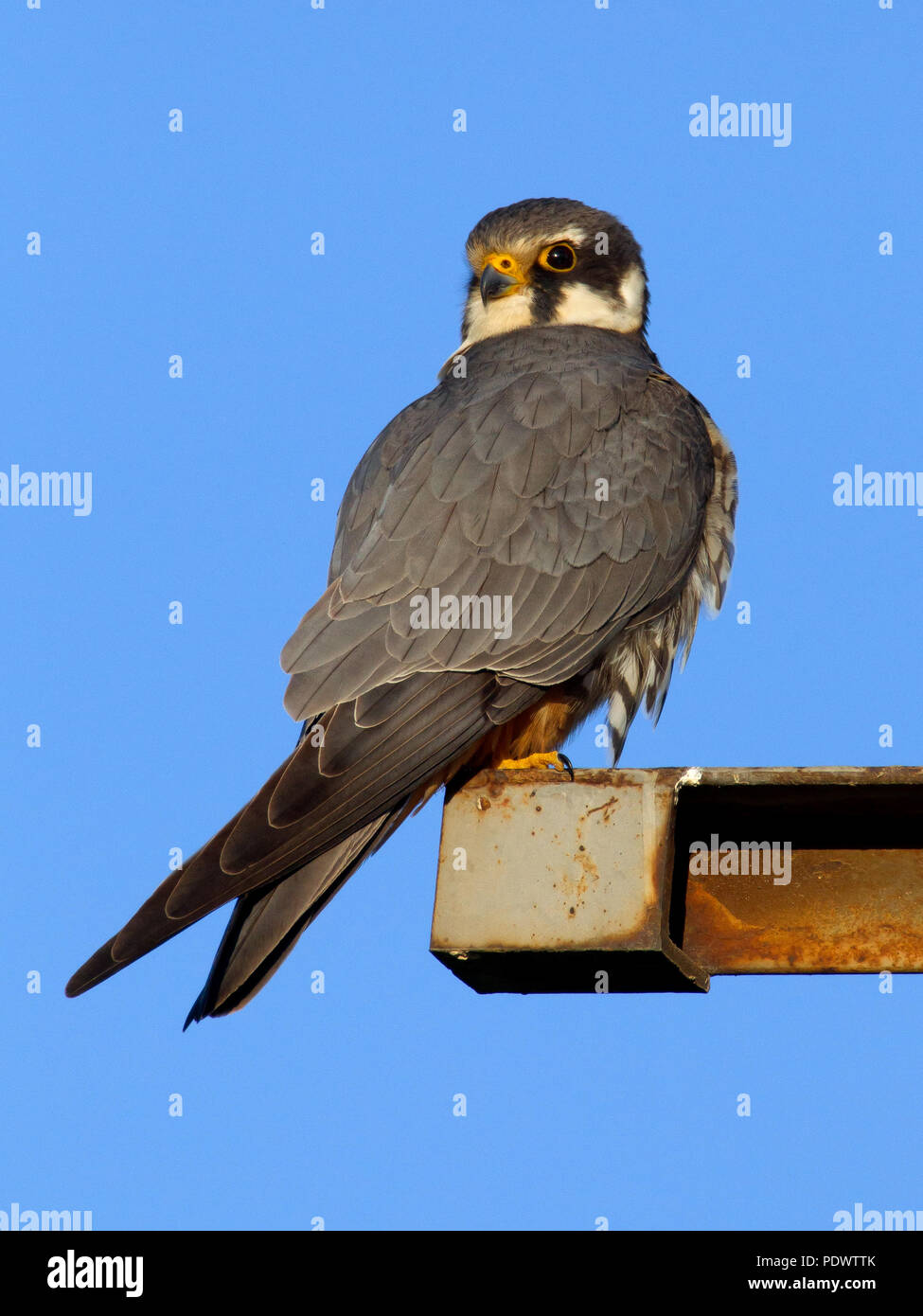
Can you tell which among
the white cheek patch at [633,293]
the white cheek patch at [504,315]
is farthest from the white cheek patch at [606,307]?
the white cheek patch at [504,315]

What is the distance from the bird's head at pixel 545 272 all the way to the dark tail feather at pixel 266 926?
2332mm

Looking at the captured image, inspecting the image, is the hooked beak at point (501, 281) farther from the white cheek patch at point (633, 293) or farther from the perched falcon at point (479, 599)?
the white cheek patch at point (633, 293)

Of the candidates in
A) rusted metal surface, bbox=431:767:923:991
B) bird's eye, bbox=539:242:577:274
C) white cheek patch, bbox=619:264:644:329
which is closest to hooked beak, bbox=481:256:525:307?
bird's eye, bbox=539:242:577:274

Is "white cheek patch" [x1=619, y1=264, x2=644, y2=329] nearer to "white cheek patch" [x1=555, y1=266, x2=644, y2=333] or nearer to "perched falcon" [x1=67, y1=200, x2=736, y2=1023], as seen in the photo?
"white cheek patch" [x1=555, y1=266, x2=644, y2=333]

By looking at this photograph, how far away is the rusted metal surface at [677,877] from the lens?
3.53 metres

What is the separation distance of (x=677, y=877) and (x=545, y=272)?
2.70 m

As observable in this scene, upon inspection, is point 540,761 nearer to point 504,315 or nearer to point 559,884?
→ point 559,884

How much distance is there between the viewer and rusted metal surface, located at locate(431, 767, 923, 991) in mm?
3529

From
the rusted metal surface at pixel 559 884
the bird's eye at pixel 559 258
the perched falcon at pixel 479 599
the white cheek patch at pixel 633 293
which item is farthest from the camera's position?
the white cheek patch at pixel 633 293

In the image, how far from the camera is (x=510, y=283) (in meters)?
5.77

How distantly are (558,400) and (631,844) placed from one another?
5.76ft

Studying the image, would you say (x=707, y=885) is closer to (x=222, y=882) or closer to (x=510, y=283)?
(x=222, y=882)

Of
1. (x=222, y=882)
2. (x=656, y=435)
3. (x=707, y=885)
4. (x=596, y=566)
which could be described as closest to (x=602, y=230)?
(x=656, y=435)

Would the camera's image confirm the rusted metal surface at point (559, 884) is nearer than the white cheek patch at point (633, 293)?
Yes
